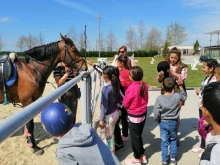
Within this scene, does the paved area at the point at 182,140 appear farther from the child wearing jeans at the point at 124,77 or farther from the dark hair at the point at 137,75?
the dark hair at the point at 137,75

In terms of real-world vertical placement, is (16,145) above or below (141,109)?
below

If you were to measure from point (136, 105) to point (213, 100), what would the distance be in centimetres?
193

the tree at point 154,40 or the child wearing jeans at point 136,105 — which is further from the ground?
the tree at point 154,40

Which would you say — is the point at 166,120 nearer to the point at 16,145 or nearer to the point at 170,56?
the point at 170,56

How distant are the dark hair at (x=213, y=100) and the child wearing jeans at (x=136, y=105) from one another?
5.92ft

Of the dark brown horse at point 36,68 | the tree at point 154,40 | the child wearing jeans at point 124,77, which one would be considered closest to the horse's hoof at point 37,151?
the dark brown horse at point 36,68

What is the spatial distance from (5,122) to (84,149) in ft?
2.62

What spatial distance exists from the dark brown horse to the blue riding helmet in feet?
8.98

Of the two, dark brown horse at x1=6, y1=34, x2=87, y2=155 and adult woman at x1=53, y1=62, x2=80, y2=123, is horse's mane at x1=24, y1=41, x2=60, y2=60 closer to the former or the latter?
dark brown horse at x1=6, y1=34, x2=87, y2=155

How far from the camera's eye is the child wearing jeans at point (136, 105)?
3170 millimetres

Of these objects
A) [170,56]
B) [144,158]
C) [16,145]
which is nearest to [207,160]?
[144,158]

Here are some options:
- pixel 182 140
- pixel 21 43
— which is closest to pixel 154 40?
pixel 21 43

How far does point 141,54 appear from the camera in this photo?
203 ft

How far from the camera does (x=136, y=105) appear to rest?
321 cm
